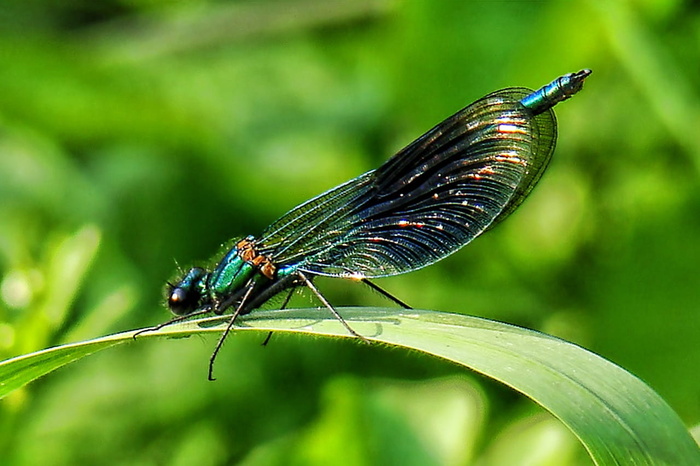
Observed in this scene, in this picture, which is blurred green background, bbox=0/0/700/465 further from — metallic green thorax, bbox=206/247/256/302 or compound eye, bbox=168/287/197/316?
metallic green thorax, bbox=206/247/256/302

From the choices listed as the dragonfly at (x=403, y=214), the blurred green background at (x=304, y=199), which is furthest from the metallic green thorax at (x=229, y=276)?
the blurred green background at (x=304, y=199)

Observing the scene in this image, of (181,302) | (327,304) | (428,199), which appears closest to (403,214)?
(428,199)

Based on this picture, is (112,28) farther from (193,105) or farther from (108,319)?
(108,319)

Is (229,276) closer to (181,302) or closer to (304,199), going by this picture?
(181,302)

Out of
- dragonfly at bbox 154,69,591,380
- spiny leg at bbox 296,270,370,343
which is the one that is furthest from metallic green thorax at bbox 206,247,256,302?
spiny leg at bbox 296,270,370,343

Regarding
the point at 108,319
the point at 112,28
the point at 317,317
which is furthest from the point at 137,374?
the point at 112,28

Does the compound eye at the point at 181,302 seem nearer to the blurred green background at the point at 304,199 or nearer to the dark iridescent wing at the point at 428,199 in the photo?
the blurred green background at the point at 304,199
